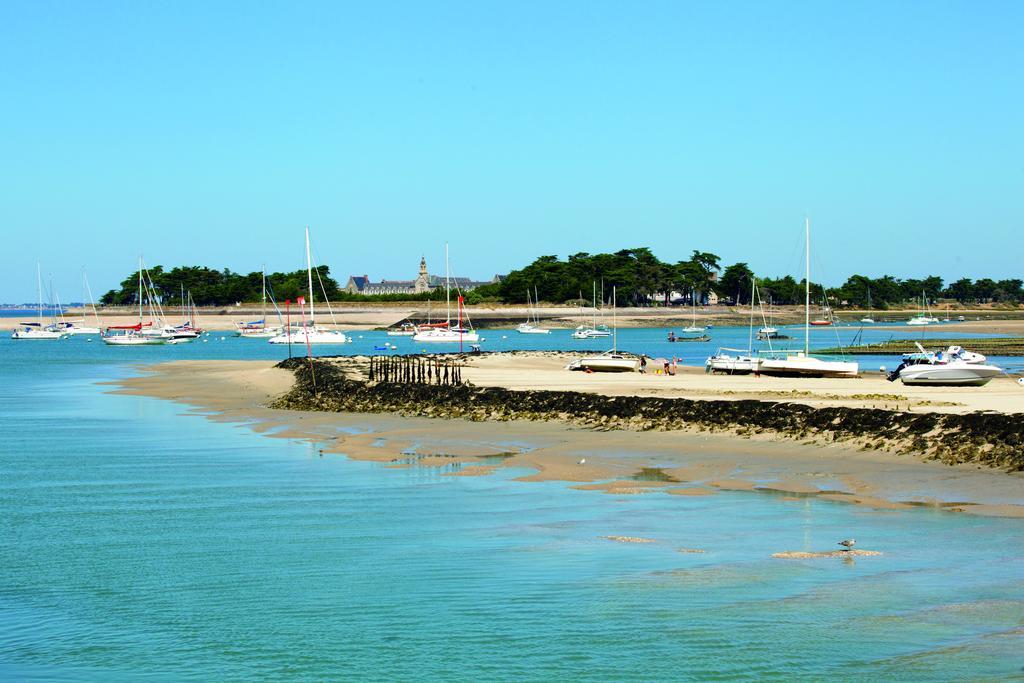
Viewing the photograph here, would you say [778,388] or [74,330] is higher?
[74,330]

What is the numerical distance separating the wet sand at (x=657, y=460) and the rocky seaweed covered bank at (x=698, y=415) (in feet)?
2.31

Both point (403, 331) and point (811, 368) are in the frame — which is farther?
point (403, 331)

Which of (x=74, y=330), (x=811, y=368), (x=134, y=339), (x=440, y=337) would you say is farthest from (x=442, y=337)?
(x=811, y=368)

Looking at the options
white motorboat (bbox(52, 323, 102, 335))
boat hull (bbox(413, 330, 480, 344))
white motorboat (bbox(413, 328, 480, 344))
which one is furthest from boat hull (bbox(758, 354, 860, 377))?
white motorboat (bbox(52, 323, 102, 335))

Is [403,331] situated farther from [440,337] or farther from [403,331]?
[440,337]

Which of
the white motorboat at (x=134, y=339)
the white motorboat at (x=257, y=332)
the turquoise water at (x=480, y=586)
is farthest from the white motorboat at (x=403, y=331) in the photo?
the turquoise water at (x=480, y=586)

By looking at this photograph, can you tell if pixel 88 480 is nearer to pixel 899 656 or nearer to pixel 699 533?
pixel 699 533

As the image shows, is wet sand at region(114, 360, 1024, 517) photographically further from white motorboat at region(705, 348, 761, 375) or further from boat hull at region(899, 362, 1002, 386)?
white motorboat at region(705, 348, 761, 375)

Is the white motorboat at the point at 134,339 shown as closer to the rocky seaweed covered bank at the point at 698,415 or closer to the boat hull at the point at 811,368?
the rocky seaweed covered bank at the point at 698,415

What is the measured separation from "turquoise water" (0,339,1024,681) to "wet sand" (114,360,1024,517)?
1263 mm

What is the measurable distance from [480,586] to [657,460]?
12.4m

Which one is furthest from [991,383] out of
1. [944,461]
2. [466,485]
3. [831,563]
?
[831,563]

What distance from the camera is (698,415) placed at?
31.9 metres

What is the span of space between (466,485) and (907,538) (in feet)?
30.5
